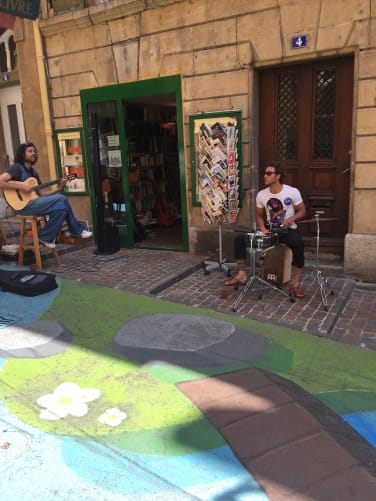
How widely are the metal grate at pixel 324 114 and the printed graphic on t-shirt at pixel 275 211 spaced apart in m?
1.48

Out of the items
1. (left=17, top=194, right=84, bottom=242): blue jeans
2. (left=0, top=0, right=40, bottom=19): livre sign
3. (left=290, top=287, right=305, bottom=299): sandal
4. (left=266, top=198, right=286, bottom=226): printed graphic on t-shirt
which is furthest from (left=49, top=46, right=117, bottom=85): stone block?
(left=290, top=287, right=305, bottom=299): sandal

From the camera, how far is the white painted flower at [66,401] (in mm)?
2977

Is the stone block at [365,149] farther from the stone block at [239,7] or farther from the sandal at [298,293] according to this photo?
the stone block at [239,7]

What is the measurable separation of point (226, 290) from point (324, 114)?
9.31 ft

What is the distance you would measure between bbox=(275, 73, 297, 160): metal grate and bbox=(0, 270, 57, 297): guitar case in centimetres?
366

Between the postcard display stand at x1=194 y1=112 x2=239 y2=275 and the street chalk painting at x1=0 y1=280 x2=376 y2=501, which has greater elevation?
the postcard display stand at x1=194 y1=112 x2=239 y2=275

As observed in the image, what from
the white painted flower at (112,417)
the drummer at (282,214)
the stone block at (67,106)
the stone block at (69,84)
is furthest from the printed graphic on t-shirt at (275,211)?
the stone block at (67,106)

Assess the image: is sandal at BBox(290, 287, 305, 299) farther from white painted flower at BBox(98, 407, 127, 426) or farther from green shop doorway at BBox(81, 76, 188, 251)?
white painted flower at BBox(98, 407, 127, 426)

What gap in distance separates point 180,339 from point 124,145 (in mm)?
4463

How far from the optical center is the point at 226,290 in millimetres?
5195

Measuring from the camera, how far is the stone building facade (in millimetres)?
5438

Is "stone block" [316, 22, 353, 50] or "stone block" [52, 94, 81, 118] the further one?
"stone block" [52, 94, 81, 118]

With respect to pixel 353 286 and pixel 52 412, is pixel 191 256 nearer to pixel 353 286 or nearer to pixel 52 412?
pixel 353 286

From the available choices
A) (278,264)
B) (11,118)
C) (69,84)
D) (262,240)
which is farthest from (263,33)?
(11,118)
